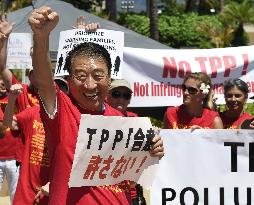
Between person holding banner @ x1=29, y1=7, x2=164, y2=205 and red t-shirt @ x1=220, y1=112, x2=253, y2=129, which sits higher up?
red t-shirt @ x1=220, y1=112, x2=253, y2=129

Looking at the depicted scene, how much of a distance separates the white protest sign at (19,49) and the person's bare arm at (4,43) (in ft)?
→ 18.2

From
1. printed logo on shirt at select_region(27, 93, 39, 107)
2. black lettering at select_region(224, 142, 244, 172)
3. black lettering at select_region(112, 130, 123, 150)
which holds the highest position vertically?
printed logo on shirt at select_region(27, 93, 39, 107)

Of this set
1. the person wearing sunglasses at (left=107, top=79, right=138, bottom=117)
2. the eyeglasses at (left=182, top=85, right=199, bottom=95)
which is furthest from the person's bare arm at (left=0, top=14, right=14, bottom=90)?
the eyeglasses at (left=182, top=85, right=199, bottom=95)

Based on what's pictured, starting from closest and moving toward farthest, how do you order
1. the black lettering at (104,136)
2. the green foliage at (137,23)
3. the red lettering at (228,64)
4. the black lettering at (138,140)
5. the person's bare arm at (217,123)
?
the black lettering at (104,136)
the black lettering at (138,140)
the person's bare arm at (217,123)
the red lettering at (228,64)
the green foliage at (137,23)

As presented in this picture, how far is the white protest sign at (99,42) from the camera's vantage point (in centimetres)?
636

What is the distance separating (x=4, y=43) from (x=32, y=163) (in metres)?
0.79

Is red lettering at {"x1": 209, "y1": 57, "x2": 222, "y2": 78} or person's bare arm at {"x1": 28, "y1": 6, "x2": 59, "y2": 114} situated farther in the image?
red lettering at {"x1": 209, "y1": 57, "x2": 222, "y2": 78}

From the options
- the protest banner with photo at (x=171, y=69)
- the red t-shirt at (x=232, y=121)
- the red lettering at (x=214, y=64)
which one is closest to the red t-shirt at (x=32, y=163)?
the red t-shirt at (x=232, y=121)

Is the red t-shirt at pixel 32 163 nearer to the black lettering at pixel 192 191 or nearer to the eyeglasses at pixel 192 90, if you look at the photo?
the black lettering at pixel 192 191

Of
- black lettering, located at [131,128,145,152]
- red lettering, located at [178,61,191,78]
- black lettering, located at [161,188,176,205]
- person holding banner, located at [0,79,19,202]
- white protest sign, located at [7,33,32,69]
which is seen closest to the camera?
black lettering, located at [131,128,145,152]

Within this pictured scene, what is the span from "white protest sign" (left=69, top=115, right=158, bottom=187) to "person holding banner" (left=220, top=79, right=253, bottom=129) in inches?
109

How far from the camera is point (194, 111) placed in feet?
20.3

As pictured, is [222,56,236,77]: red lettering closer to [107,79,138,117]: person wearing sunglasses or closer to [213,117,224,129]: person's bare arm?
[213,117,224,129]: person's bare arm

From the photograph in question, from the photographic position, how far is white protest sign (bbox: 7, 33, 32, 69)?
1194 centimetres
